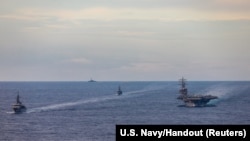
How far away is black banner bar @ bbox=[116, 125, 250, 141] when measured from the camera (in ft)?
69.3

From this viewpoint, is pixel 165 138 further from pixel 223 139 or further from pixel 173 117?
pixel 173 117

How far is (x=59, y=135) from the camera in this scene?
65688mm

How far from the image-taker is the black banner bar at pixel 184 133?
69.3 feet

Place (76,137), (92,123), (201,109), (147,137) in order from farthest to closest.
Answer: (201,109)
(92,123)
(76,137)
(147,137)

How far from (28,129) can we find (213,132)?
2125 inches

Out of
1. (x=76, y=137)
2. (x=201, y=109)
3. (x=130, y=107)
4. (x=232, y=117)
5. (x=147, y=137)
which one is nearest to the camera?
(x=147, y=137)

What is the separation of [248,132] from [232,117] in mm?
63979

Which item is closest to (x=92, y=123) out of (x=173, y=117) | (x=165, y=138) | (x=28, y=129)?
(x=28, y=129)

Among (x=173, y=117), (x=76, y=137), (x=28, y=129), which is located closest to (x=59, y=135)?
(x=76, y=137)

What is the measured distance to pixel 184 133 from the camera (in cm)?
2147

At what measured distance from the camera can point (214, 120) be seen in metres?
79.6

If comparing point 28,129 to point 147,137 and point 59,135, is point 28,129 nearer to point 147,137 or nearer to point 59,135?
point 59,135

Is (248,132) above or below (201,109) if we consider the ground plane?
below

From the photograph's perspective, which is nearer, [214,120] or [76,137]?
[76,137]
